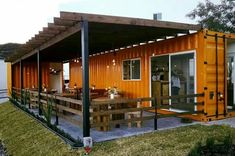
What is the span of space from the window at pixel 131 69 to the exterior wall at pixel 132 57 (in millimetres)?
174

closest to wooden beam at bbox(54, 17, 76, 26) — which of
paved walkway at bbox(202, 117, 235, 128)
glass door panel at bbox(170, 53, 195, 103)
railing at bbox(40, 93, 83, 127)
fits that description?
railing at bbox(40, 93, 83, 127)

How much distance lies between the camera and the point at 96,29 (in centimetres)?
714

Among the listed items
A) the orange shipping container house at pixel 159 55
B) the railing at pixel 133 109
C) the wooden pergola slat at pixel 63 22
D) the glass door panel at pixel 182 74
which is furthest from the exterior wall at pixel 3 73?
the wooden pergola slat at pixel 63 22

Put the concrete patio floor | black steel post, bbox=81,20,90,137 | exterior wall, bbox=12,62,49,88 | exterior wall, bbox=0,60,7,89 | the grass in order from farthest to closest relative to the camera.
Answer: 1. exterior wall, bbox=0,60,7,89
2. exterior wall, bbox=12,62,49,88
3. the concrete patio floor
4. black steel post, bbox=81,20,90,137
5. the grass

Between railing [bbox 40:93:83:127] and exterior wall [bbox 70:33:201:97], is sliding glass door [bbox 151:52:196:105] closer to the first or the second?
exterior wall [bbox 70:33:201:97]

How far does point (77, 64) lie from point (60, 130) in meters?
10.5

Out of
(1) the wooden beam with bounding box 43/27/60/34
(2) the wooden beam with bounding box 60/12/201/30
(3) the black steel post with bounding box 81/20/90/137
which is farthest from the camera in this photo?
(1) the wooden beam with bounding box 43/27/60/34

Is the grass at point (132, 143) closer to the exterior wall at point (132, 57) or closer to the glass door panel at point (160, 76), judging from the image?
the exterior wall at point (132, 57)

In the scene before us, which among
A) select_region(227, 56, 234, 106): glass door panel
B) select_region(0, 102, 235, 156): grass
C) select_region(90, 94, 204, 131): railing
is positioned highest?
select_region(227, 56, 234, 106): glass door panel

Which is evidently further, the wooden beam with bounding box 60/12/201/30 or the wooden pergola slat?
the wooden pergola slat

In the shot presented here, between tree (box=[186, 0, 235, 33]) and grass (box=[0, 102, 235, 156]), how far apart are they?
11.6 meters

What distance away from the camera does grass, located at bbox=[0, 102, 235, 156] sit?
538cm

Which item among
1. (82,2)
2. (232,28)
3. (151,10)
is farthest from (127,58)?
(82,2)

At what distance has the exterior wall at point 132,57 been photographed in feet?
27.5
